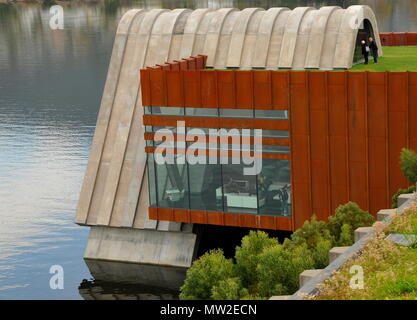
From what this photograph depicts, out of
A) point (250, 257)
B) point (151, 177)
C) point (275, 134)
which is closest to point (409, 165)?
point (275, 134)

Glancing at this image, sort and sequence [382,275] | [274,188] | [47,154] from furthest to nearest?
[47,154] → [274,188] → [382,275]

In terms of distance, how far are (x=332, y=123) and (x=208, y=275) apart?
17.6 meters

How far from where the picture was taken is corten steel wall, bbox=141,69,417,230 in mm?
46438

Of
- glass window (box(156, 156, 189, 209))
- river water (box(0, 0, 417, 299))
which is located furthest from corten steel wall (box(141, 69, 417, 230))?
river water (box(0, 0, 417, 299))

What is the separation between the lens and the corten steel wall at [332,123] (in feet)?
152

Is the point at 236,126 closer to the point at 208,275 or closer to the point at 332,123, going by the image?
the point at 332,123

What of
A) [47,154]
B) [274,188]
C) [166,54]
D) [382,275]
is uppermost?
[166,54]

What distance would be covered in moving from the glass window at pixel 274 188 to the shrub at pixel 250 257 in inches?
609

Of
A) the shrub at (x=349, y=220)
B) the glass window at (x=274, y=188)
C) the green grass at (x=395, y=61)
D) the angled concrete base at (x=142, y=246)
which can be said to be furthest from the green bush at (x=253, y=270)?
the green grass at (x=395, y=61)

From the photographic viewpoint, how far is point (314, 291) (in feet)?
71.0

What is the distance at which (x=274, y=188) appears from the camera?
4950 centimetres
